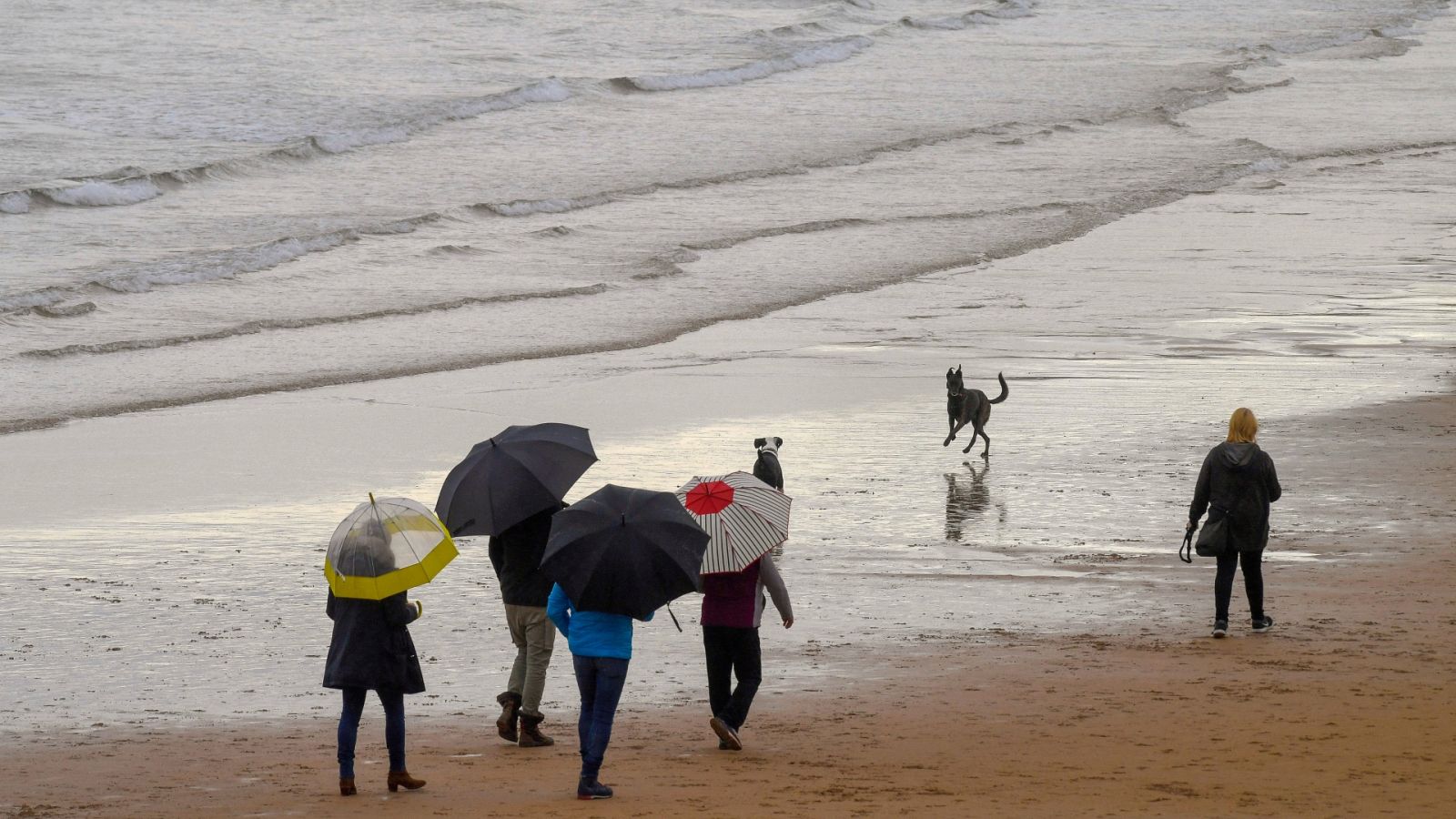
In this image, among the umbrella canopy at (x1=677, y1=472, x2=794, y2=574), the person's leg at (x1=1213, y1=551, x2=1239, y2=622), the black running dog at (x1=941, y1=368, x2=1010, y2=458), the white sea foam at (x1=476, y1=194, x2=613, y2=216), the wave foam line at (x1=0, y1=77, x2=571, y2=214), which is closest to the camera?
the umbrella canopy at (x1=677, y1=472, x2=794, y2=574)

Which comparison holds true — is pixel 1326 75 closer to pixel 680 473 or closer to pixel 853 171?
pixel 853 171

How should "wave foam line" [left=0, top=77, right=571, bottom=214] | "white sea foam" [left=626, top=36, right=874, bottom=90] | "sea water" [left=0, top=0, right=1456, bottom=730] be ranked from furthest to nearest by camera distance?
"white sea foam" [left=626, top=36, right=874, bottom=90]
"wave foam line" [left=0, top=77, right=571, bottom=214]
"sea water" [left=0, top=0, right=1456, bottom=730]

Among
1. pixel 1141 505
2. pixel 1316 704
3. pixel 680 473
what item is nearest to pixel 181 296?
pixel 680 473

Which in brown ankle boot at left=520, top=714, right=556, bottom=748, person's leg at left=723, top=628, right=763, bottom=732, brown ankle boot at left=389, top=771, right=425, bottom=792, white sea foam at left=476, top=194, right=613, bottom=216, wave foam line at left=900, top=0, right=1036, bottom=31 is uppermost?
wave foam line at left=900, top=0, right=1036, bottom=31

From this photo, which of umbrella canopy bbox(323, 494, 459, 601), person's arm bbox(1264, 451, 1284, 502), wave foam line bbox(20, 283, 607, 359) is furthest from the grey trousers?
wave foam line bbox(20, 283, 607, 359)

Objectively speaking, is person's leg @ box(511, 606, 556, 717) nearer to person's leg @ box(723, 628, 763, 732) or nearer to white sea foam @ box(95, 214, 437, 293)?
person's leg @ box(723, 628, 763, 732)

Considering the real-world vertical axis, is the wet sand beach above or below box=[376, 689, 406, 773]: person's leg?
below

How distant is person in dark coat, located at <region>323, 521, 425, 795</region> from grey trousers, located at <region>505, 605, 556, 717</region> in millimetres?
764

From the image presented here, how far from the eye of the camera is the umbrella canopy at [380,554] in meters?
7.41

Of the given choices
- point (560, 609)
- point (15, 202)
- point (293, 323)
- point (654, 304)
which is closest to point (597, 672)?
point (560, 609)

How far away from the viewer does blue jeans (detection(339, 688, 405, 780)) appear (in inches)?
297

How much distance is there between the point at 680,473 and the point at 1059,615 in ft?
14.6

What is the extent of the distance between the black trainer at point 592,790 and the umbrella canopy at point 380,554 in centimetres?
100

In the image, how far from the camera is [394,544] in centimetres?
743
